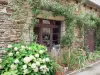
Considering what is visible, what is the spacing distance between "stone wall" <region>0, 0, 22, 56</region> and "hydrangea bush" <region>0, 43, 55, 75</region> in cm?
29

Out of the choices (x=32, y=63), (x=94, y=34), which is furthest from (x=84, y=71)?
(x=94, y=34)

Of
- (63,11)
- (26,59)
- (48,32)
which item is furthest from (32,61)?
(63,11)

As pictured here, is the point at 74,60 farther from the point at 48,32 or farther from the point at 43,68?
the point at 43,68

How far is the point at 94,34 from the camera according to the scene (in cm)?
1211

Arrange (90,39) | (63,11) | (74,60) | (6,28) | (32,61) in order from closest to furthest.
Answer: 1. (32,61)
2. (6,28)
3. (63,11)
4. (74,60)
5. (90,39)

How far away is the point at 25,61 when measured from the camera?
→ 4.89 m

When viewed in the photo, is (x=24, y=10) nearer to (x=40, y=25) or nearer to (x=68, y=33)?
(x=40, y=25)

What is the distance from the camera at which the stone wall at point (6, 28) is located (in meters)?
5.49

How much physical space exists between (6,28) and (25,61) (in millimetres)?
1327

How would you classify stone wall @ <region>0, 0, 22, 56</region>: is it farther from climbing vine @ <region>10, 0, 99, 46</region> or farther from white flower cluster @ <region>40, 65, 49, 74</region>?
white flower cluster @ <region>40, 65, 49, 74</region>

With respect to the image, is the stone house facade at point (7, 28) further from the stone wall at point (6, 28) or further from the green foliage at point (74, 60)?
the green foliage at point (74, 60)

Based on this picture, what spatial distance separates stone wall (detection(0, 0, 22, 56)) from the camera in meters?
5.49

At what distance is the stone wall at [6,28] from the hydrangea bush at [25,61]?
29cm

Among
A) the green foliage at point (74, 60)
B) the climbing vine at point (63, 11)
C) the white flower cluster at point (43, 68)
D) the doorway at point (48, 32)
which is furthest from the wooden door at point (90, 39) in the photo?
the white flower cluster at point (43, 68)
